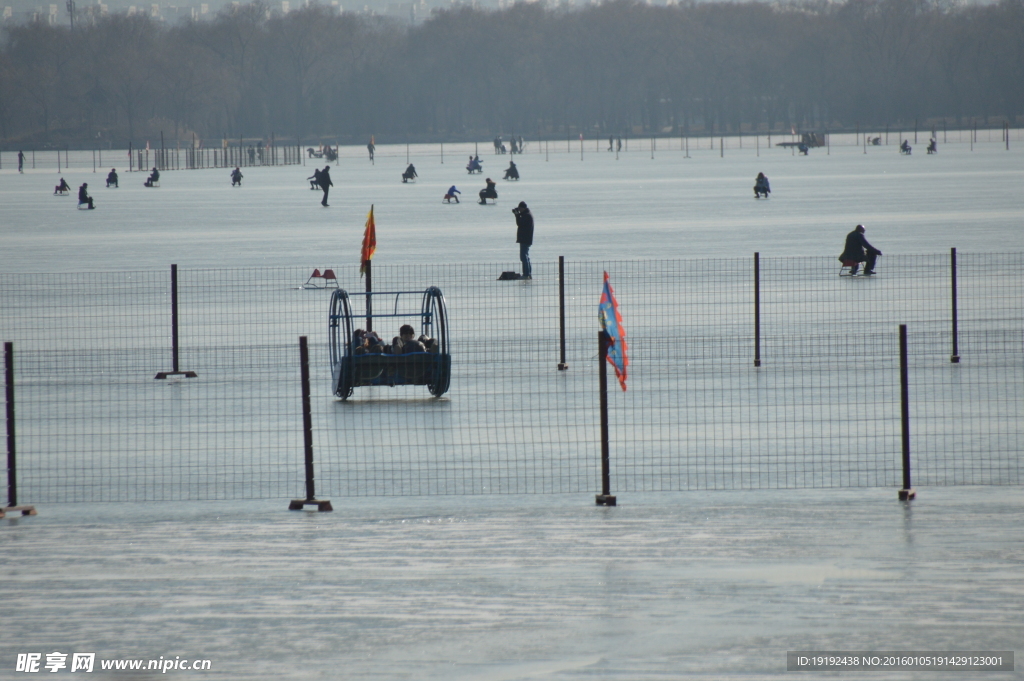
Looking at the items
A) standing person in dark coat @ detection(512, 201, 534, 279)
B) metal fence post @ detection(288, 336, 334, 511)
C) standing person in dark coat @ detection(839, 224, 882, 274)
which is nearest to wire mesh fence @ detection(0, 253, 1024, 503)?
metal fence post @ detection(288, 336, 334, 511)

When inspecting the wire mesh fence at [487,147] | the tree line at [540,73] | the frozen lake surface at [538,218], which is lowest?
the frozen lake surface at [538,218]

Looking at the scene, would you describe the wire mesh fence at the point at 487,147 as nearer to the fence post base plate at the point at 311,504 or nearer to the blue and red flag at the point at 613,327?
the blue and red flag at the point at 613,327

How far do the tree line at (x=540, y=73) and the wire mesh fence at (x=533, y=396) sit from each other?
15191cm

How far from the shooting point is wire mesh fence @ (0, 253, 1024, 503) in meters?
9.89

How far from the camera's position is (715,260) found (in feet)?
85.4

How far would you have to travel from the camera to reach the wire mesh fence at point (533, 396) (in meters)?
9.89

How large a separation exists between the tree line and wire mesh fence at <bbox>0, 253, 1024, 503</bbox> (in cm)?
15191

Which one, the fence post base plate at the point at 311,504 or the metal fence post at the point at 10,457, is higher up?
the metal fence post at the point at 10,457

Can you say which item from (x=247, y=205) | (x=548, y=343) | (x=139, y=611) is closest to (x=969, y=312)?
(x=548, y=343)

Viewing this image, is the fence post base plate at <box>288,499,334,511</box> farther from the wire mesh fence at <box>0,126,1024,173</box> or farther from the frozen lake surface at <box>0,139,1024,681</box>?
the wire mesh fence at <box>0,126,1024,173</box>

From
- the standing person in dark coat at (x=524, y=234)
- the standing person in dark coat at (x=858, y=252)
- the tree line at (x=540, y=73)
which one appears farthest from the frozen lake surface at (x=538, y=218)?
the tree line at (x=540, y=73)

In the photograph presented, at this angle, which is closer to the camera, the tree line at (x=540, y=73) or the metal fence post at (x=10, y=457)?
the metal fence post at (x=10, y=457)

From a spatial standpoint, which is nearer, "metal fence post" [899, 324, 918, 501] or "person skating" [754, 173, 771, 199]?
"metal fence post" [899, 324, 918, 501]

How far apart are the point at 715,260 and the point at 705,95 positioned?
158m
